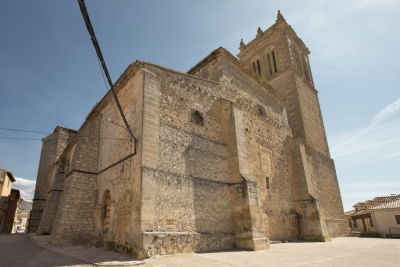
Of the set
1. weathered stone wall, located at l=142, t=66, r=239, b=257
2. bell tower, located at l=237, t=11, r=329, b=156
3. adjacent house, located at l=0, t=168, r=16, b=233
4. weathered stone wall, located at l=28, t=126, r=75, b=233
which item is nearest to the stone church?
weathered stone wall, located at l=142, t=66, r=239, b=257

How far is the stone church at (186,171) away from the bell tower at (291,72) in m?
3.56

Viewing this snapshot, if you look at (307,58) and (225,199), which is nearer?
(225,199)

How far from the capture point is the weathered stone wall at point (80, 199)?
28.3 ft

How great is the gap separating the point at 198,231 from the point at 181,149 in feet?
8.72

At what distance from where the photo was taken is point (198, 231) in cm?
777

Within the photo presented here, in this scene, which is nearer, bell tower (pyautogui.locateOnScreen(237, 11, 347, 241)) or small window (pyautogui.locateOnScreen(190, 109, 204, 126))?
small window (pyautogui.locateOnScreen(190, 109, 204, 126))

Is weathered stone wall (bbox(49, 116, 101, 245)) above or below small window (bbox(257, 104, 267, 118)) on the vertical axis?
below

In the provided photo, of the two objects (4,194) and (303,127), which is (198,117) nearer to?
(303,127)

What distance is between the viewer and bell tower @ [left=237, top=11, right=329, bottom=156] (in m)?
17.7

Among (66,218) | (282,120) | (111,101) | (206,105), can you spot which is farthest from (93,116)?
(282,120)

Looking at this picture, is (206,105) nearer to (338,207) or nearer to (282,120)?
(282,120)

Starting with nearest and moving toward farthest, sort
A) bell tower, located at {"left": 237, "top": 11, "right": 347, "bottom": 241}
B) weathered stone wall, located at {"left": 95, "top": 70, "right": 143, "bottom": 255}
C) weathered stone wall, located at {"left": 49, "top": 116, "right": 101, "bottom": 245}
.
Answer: weathered stone wall, located at {"left": 95, "top": 70, "right": 143, "bottom": 255}
weathered stone wall, located at {"left": 49, "top": 116, "right": 101, "bottom": 245}
bell tower, located at {"left": 237, "top": 11, "right": 347, "bottom": 241}

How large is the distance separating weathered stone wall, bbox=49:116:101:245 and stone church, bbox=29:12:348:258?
36 millimetres

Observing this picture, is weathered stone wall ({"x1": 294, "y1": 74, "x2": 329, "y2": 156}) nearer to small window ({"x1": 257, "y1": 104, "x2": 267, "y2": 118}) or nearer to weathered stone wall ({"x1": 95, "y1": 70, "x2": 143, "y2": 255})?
small window ({"x1": 257, "y1": 104, "x2": 267, "y2": 118})
